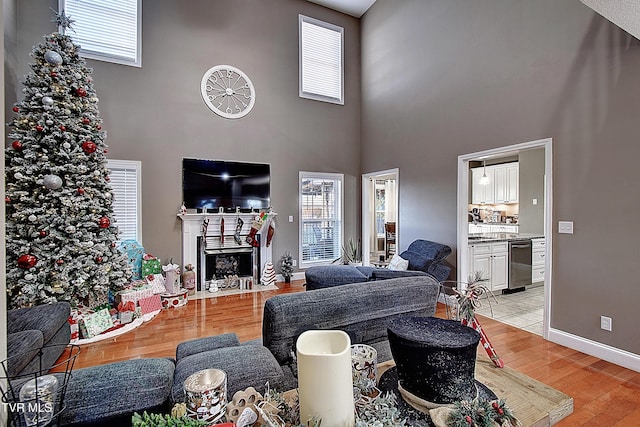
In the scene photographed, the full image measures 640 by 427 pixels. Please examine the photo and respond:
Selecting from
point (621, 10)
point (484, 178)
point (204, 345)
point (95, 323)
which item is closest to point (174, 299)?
point (95, 323)

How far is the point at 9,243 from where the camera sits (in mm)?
3203

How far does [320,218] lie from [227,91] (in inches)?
115

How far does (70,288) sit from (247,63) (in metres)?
4.41

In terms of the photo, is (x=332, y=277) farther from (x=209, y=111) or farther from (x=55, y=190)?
(x=209, y=111)

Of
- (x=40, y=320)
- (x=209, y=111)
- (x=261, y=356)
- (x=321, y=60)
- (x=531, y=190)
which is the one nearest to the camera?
(x=261, y=356)

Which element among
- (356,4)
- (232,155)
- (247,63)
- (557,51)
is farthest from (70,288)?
(356,4)

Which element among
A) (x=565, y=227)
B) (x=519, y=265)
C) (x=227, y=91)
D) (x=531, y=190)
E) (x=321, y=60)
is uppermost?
(x=321, y=60)

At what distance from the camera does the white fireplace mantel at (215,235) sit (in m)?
5.14

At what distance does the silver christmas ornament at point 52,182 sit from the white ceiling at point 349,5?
5.38m

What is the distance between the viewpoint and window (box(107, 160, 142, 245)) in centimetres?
470

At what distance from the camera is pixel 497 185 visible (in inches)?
300

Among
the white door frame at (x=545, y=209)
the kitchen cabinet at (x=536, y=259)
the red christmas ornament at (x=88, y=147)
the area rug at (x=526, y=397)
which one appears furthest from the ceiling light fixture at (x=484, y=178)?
the red christmas ornament at (x=88, y=147)

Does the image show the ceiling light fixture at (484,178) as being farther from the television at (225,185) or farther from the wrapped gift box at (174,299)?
the wrapped gift box at (174,299)

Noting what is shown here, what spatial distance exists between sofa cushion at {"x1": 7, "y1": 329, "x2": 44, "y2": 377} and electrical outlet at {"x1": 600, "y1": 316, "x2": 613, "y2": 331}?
4.54m
